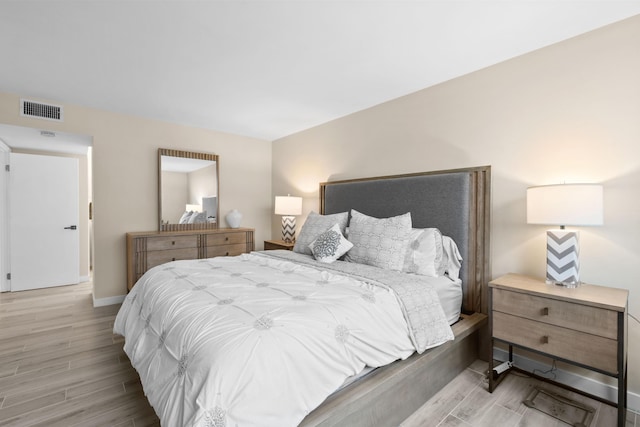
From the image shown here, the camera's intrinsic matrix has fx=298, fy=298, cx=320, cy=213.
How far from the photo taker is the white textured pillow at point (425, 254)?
2412mm

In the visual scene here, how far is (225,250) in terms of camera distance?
4.25m

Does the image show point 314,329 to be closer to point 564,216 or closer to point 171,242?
point 564,216

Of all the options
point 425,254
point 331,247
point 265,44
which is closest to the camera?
point 265,44

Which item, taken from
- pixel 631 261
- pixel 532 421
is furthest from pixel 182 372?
pixel 631 261

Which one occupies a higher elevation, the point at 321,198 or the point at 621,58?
the point at 621,58

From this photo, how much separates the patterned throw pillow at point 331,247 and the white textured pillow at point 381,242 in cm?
7

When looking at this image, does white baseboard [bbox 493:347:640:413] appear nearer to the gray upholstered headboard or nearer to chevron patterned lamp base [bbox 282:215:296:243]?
the gray upholstered headboard

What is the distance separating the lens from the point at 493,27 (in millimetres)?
2008

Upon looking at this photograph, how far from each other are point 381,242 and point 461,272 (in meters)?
0.75

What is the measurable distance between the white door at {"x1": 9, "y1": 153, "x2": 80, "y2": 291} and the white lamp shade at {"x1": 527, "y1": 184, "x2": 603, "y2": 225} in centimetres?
602

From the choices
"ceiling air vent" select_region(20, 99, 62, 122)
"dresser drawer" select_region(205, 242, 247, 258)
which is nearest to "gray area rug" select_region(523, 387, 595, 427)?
"dresser drawer" select_region(205, 242, 247, 258)

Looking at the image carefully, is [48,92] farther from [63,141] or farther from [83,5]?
[83,5]

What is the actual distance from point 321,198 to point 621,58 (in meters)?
2.95

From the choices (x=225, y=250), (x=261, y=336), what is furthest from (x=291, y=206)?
(x=261, y=336)
